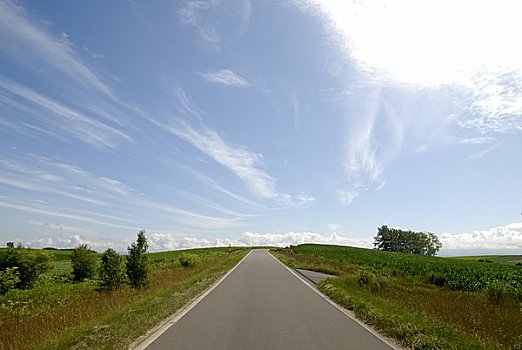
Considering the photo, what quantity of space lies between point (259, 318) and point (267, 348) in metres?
3.36

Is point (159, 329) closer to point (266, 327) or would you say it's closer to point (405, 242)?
point (266, 327)

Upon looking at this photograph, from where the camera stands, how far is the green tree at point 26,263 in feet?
98.5

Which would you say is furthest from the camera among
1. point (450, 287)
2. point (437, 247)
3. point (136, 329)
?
point (437, 247)

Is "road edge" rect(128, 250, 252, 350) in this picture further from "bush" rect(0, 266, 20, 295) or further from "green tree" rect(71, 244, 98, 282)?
"green tree" rect(71, 244, 98, 282)

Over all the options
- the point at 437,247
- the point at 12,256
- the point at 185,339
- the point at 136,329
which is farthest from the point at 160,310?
the point at 437,247

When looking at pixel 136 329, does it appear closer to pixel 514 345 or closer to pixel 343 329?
pixel 343 329

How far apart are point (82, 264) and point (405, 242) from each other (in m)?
130

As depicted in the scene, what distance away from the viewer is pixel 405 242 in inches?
5669

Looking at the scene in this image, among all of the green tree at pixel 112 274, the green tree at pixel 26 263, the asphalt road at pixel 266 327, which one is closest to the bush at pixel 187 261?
the green tree at pixel 26 263

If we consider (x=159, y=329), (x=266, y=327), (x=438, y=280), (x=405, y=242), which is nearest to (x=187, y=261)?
(x=438, y=280)

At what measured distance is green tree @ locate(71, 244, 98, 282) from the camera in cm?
3372

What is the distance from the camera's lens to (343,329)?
9156mm

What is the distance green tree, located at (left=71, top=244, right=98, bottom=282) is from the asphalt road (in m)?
23.2

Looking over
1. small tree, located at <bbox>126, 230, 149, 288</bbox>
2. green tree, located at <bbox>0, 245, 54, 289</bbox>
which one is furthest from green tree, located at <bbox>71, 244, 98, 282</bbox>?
small tree, located at <bbox>126, 230, 149, 288</bbox>
